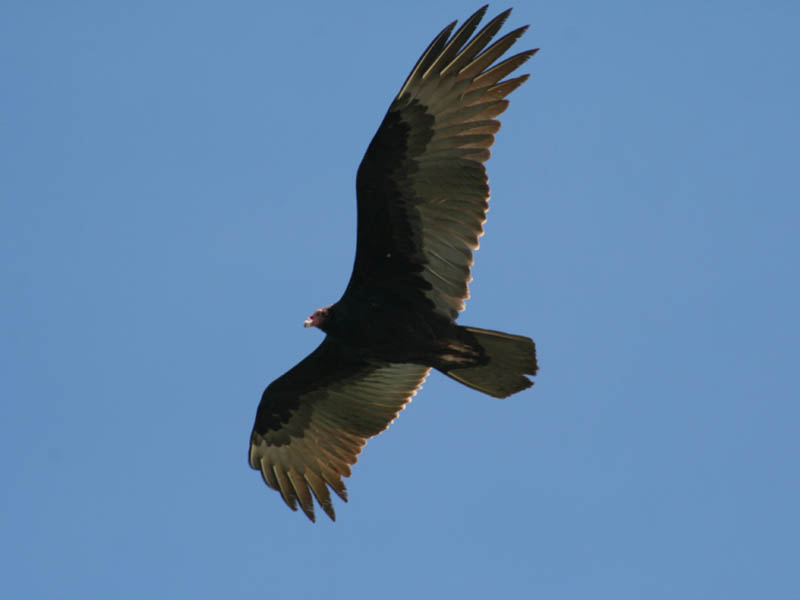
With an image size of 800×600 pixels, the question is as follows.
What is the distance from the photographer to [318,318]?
8.62 m

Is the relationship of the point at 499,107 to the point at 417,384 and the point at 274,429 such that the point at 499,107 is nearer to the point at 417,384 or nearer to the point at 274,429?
the point at 417,384

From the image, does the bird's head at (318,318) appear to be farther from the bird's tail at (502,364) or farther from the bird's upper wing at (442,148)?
the bird's tail at (502,364)

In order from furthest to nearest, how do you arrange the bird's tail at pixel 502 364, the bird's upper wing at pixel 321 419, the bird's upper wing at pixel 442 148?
the bird's upper wing at pixel 321 419
the bird's tail at pixel 502 364
the bird's upper wing at pixel 442 148

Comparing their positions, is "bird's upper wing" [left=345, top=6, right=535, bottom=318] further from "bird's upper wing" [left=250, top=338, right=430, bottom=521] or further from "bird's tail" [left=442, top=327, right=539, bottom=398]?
"bird's upper wing" [left=250, top=338, right=430, bottom=521]

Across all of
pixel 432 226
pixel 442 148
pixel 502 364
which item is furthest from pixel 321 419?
pixel 442 148

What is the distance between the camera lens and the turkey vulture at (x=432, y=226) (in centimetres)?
806

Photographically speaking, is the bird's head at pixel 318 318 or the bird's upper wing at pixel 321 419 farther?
the bird's upper wing at pixel 321 419

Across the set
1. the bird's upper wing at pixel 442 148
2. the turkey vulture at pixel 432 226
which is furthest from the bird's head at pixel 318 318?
the bird's upper wing at pixel 442 148

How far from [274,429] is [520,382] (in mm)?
2482

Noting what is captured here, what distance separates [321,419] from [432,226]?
2.29 m

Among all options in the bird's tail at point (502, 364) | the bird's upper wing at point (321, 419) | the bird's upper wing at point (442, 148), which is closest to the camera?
the bird's upper wing at point (442, 148)

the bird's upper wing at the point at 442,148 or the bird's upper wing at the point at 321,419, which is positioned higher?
the bird's upper wing at the point at 442,148

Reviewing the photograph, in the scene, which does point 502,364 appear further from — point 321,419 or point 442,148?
point 321,419

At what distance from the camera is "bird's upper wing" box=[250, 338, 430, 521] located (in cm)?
945
